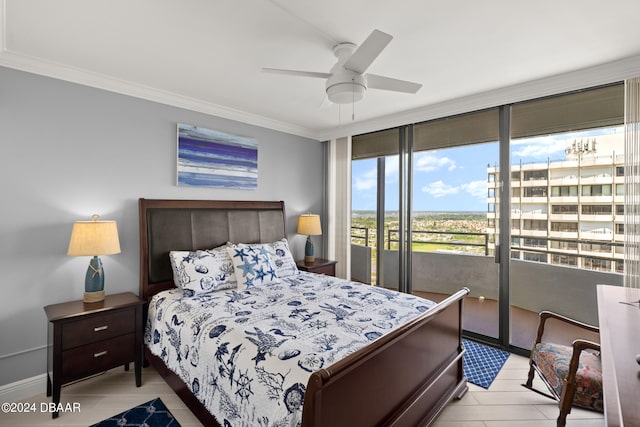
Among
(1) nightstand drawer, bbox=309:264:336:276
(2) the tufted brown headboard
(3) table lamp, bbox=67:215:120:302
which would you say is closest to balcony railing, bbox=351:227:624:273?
(1) nightstand drawer, bbox=309:264:336:276

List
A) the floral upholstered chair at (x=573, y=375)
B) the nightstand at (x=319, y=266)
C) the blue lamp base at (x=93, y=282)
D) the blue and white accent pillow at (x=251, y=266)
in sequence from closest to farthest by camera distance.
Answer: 1. the floral upholstered chair at (x=573, y=375)
2. the blue lamp base at (x=93, y=282)
3. the blue and white accent pillow at (x=251, y=266)
4. the nightstand at (x=319, y=266)

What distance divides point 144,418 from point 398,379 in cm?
176

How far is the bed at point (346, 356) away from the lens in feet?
4.40

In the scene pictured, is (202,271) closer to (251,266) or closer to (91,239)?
(251,266)

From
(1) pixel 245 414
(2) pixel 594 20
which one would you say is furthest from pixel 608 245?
(1) pixel 245 414

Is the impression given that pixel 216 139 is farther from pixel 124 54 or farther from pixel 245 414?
pixel 245 414

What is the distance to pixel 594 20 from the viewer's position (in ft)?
6.31

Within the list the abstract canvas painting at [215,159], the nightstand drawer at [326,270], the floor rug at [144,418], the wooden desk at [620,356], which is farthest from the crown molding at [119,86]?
the wooden desk at [620,356]

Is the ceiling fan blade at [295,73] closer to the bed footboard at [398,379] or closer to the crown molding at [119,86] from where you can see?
the bed footboard at [398,379]

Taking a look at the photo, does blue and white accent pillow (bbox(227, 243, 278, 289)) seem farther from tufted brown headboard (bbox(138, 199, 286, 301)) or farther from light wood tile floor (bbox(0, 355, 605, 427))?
light wood tile floor (bbox(0, 355, 605, 427))

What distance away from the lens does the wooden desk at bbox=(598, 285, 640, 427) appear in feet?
2.96

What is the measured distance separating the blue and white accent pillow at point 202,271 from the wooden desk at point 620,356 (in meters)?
2.59

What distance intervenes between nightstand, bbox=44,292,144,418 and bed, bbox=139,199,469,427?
281mm

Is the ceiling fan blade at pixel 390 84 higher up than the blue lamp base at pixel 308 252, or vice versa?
the ceiling fan blade at pixel 390 84
